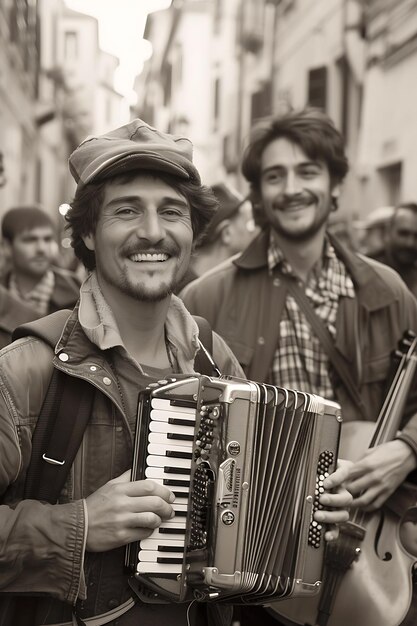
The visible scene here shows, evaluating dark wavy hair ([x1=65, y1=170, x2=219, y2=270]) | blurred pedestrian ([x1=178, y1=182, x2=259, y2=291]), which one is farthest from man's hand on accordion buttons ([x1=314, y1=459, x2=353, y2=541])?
blurred pedestrian ([x1=178, y1=182, x2=259, y2=291])

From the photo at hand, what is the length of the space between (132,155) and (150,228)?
205mm

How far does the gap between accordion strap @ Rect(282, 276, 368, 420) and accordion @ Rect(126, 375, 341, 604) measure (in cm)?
120

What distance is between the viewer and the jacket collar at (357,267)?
438cm

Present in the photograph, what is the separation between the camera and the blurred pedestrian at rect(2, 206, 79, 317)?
643 centimetres

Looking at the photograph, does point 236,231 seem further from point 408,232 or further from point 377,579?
point 377,579

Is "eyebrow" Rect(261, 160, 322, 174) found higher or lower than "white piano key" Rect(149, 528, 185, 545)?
higher

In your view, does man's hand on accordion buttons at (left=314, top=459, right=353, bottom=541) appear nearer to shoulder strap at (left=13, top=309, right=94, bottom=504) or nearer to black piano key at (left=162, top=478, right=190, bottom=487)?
black piano key at (left=162, top=478, right=190, bottom=487)

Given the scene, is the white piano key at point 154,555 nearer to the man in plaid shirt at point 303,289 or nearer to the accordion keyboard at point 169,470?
the accordion keyboard at point 169,470

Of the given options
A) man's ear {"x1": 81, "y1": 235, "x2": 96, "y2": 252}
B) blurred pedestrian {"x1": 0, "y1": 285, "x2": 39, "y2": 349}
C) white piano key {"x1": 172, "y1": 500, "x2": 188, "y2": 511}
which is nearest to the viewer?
white piano key {"x1": 172, "y1": 500, "x2": 188, "y2": 511}

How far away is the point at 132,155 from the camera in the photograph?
2.89 m

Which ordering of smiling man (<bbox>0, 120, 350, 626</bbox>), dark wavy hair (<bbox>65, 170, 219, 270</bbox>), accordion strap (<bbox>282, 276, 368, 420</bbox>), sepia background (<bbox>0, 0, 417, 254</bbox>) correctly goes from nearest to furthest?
1. smiling man (<bbox>0, 120, 350, 626</bbox>)
2. dark wavy hair (<bbox>65, 170, 219, 270</bbox>)
3. accordion strap (<bbox>282, 276, 368, 420</bbox>)
4. sepia background (<bbox>0, 0, 417, 254</bbox>)

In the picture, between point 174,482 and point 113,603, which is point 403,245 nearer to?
point 174,482

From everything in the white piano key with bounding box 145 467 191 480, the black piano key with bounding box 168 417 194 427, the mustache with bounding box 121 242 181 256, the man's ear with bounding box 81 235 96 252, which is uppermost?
the man's ear with bounding box 81 235 96 252

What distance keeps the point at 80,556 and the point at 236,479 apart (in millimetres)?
461
